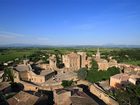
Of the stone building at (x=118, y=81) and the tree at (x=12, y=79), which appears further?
the tree at (x=12, y=79)

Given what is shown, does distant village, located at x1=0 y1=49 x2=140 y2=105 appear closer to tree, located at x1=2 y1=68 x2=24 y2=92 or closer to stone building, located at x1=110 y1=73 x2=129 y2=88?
stone building, located at x1=110 y1=73 x2=129 y2=88

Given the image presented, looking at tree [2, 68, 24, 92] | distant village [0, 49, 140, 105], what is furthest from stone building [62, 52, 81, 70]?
tree [2, 68, 24, 92]

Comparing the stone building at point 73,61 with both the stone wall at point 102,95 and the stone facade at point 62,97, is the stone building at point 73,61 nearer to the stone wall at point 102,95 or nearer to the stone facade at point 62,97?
the stone wall at point 102,95

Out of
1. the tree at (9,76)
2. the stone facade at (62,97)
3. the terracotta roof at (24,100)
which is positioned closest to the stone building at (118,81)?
the stone facade at (62,97)

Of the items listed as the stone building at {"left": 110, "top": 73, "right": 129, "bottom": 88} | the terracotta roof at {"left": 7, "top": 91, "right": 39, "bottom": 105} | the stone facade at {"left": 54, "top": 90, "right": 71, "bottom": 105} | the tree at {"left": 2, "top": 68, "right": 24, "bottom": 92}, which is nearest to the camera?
the terracotta roof at {"left": 7, "top": 91, "right": 39, "bottom": 105}

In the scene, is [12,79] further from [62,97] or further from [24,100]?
[62,97]

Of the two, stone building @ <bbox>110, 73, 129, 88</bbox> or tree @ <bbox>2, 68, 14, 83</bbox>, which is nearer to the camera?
stone building @ <bbox>110, 73, 129, 88</bbox>

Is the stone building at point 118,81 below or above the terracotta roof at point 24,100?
below

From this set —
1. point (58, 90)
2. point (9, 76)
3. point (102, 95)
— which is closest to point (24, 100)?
point (58, 90)

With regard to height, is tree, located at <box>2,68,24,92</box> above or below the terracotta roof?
below

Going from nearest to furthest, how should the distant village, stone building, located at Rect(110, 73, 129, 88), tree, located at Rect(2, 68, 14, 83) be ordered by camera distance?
the distant village → stone building, located at Rect(110, 73, 129, 88) → tree, located at Rect(2, 68, 14, 83)

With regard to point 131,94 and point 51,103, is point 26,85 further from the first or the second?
point 131,94
